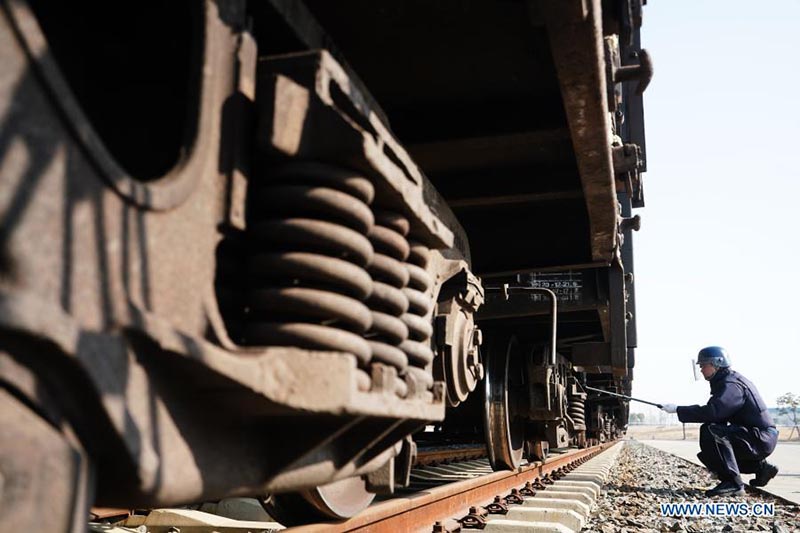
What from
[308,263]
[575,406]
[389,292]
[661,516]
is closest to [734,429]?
[575,406]

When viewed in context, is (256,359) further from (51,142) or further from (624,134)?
(624,134)

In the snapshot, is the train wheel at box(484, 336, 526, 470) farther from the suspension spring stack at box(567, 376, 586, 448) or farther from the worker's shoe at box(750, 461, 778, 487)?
the worker's shoe at box(750, 461, 778, 487)

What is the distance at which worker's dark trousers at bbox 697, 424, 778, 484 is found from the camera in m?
6.99

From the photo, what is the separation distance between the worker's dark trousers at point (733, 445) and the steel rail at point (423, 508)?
2576 mm

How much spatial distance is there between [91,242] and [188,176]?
27 centimetres

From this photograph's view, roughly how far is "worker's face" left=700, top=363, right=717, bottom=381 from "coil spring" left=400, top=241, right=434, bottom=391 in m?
6.49

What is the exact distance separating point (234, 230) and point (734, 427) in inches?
282

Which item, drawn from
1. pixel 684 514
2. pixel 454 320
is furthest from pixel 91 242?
pixel 684 514

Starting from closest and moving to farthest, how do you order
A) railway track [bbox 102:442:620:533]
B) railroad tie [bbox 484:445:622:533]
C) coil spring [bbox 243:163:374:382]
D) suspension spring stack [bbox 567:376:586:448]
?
coil spring [bbox 243:163:374:382], railway track [bbox 102:442:620:533], railroad tie [bbox 484:445:622:533], suspension spring stack [bbox 567:376:586:448]

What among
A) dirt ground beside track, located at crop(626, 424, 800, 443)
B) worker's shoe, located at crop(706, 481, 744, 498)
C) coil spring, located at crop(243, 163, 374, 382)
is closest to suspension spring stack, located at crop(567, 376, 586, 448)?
worker's shoe, located at crop(706, 481, 744, 498)

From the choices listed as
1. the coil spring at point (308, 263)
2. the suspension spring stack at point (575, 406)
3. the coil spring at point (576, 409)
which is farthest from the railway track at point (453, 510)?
the coil spring at point (308, 263)

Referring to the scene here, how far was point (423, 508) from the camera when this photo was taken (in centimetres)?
360

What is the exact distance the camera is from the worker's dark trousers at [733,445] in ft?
22.9

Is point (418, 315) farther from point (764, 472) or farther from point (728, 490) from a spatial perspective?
point (764, 472)
